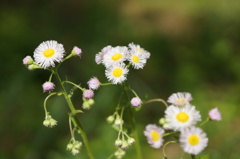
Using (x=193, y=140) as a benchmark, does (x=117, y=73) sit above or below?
above

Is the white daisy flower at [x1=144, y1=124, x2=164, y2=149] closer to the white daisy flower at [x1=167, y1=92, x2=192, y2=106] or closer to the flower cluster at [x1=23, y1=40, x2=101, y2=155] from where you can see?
the white daisy flower at [x1=167, y1=92, x2=192, y2=106]

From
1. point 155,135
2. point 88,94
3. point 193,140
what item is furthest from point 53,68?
point 193,140

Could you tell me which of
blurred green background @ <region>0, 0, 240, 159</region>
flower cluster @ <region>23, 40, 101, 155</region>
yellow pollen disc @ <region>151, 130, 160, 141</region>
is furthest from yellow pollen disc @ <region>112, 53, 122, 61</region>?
blurred green background @ <region>0, 0, 240, 159</region>

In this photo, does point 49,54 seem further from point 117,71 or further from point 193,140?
point 193,140

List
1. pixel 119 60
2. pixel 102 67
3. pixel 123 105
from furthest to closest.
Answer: pixel 102 67 < pixel 123 105 < pixel 119 60

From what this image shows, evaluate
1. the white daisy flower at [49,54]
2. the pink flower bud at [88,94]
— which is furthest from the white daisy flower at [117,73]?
the white daisy flower at [49,54]

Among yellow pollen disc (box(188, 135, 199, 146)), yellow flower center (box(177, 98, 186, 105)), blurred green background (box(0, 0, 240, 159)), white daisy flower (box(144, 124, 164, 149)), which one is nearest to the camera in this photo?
yellow pollen disc (box(188, 135, 199, 146))

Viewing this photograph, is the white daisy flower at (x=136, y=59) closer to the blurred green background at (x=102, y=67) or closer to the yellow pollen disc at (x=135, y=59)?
the yellow pollen disc at (x=135, y=59)

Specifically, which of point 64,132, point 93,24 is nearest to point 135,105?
point 64,132
